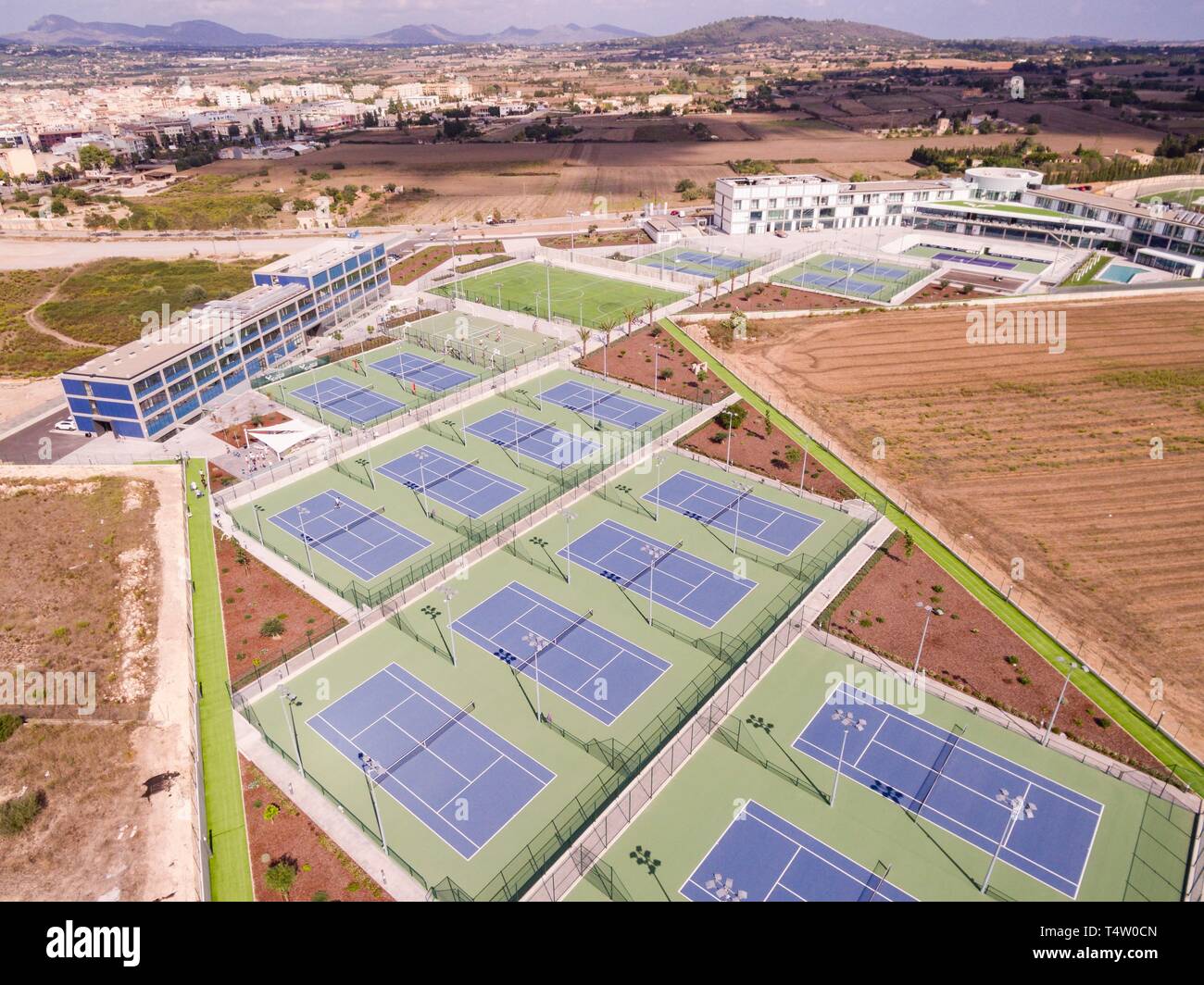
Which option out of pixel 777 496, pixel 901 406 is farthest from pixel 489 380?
pixel 901 406

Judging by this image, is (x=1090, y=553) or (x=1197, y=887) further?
(x=1090, y=553)

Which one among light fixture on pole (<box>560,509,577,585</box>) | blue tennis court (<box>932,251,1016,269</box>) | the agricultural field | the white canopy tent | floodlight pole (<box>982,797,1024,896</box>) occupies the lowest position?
floodlight pole (<box>982,797,1024,896</box>)

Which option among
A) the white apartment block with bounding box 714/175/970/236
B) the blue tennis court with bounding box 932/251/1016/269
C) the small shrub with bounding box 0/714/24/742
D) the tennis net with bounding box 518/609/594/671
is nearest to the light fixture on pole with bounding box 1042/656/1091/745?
the tennis net with bounding box 518/609/594/671

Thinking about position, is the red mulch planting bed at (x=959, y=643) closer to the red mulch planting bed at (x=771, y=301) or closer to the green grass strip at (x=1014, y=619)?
the green grass strip at (x=1014, y=619)

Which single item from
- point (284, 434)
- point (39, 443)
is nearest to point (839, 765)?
point (284, 434)

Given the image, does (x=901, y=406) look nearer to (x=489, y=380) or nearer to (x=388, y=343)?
(x=489, y=380)

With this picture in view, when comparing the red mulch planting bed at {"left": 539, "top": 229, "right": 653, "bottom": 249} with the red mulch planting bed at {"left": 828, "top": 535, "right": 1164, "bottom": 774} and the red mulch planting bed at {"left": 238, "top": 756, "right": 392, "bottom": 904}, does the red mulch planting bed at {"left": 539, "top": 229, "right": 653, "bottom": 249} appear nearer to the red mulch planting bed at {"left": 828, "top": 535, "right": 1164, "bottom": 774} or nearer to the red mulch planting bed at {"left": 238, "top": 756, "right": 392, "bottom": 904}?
the red mulch planting bed at {"left": 828, "top": 535, "right": 1164, "bottom": 774}

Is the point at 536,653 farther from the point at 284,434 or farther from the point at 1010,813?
the point at 284,434
